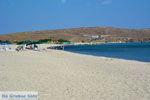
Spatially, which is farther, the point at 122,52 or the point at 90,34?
the point at 90,34

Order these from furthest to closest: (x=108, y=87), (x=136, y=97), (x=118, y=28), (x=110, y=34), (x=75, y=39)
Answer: (x=118, y=28)
(x=110, y=34)
(x=75, y=39)
(x=108, y=87)
(x=136, y=97)

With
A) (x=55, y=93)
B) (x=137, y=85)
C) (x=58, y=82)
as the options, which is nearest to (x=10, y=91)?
(x=55, y=93)

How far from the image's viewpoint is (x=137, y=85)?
24.0 feet

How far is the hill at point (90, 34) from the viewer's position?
130 m

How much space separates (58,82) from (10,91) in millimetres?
1888

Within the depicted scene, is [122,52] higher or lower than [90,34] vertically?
lower

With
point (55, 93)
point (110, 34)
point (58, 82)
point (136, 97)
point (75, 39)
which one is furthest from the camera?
point (110, 34)

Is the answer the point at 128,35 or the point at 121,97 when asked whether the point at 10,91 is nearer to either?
the point at 121,97

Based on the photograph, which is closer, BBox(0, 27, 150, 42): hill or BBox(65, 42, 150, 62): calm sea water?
BBox(65, 42, 150, 62): calm sea water

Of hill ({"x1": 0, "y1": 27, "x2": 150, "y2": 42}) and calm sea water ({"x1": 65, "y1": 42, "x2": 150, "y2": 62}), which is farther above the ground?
hill ({"x1": 0, "y1": 27, "x2": 150, "y2": 42})

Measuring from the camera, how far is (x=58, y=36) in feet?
425

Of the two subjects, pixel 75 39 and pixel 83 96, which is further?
pixel 75 39

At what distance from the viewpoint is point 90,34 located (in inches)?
5522

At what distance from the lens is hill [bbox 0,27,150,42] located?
12965 cm
